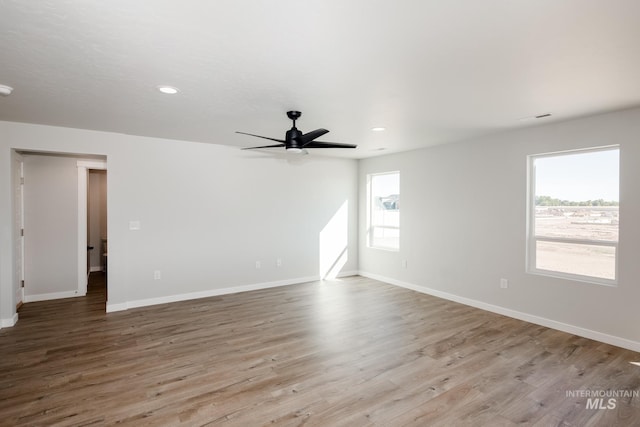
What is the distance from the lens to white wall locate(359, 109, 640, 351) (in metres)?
3.39

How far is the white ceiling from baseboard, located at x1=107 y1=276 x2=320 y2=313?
2.61m

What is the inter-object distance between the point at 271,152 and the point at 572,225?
4.55 metres

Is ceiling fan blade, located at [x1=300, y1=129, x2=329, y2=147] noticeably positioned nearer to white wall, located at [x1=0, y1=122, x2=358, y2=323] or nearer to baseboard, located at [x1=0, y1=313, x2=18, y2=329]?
white wall, located at [x1=0, y1=122, x2=358, y2=323]

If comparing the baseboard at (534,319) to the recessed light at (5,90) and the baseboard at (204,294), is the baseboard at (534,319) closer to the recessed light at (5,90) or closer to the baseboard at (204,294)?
the baseboard at (204,294)

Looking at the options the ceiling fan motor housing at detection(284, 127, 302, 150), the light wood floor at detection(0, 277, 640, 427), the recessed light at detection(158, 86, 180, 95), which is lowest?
the light wood floor at detection(0, 277, 640, 427)

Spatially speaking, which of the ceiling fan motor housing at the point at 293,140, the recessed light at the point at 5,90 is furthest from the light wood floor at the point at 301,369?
the recessed light at the point at 5,90

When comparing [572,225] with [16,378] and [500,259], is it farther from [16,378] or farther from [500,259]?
[16,378]

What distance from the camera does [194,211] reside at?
5.20 m

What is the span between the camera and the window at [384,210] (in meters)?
6.32

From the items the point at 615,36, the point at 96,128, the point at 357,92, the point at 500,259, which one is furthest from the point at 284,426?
the point at 96,128

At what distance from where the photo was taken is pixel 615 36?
195cm

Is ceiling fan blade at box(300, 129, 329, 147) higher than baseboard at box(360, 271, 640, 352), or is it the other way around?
ceiling fan blade at box(300, 129, 329, 147)

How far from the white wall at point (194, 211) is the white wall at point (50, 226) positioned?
1130mm

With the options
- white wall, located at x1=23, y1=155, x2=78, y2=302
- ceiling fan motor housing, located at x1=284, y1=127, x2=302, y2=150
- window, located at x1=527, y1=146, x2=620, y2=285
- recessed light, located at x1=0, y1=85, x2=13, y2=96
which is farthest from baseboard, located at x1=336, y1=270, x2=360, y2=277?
recessed light, located at x1=0, y1=85, x2=13, y2=96
